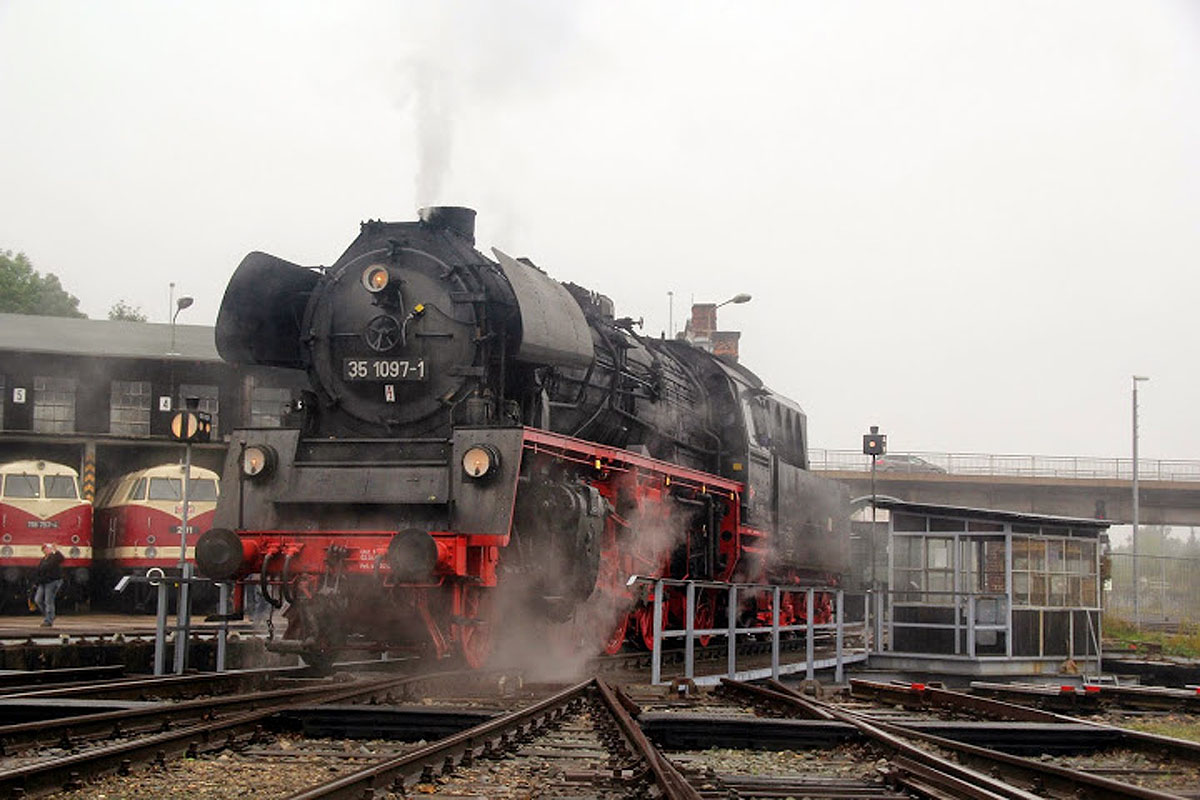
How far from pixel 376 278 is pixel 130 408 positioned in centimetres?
2007

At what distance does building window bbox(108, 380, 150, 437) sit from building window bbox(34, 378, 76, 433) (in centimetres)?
89

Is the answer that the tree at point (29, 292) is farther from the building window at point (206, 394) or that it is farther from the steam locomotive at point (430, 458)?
the steam locomotive at point (430, 458)

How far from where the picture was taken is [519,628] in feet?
39.1

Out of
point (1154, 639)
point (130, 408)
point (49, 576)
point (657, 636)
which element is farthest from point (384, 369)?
point (1154, 639)

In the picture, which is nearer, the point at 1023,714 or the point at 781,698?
the point at 1023,714

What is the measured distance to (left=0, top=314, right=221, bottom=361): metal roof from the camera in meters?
29.0

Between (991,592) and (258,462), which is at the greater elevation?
(258,462)

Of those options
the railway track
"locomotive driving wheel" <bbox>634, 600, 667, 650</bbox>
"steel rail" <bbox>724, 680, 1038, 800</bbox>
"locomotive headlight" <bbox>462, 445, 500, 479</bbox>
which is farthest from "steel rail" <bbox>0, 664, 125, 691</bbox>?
"steel rail" <bbox>724, 680, 1038, 800</bbox>

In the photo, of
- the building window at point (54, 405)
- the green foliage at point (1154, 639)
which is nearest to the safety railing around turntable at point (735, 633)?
the green foliage at point (1154, 639)

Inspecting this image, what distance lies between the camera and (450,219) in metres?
12.0

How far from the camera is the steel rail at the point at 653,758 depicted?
5512mm

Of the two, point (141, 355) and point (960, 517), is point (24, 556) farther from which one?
point (960, 517)

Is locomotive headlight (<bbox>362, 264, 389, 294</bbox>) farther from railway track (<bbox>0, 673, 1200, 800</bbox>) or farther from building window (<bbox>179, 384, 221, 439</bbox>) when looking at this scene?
building window (<bbox>179, 384, 221, 439</bbox>)

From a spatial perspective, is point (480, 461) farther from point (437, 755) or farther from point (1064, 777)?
point (1064, 777)
